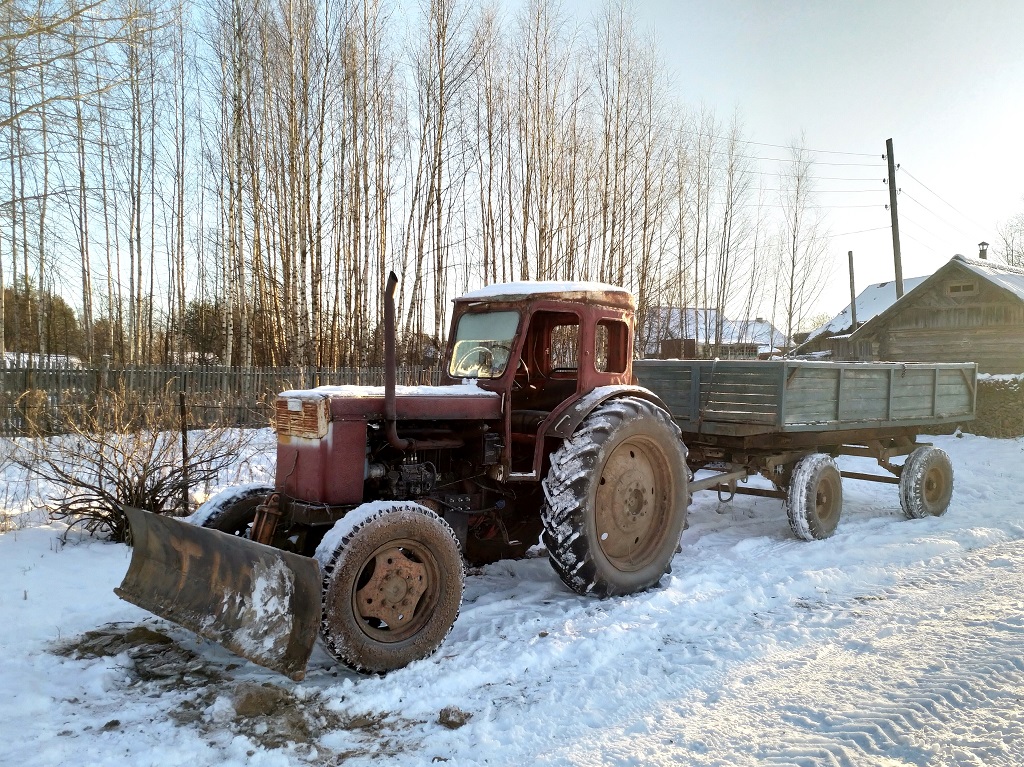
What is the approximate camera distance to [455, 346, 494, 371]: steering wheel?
530 centimetres

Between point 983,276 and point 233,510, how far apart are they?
19.4 meters

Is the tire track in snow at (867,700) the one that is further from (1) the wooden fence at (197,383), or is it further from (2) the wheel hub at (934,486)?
(1) the wooden fence at (197,383)

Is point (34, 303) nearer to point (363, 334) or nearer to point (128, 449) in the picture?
point (363, 334)

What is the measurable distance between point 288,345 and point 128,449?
10.2m

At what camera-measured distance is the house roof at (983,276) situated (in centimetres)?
1705

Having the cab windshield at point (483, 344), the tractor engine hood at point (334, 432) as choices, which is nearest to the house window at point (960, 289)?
the cab windshield at point (483, 344)

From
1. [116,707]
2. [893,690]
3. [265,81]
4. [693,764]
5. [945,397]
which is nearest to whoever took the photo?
[693,764]

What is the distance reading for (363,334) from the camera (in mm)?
16219

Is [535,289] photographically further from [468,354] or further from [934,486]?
[934,486]

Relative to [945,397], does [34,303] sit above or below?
above

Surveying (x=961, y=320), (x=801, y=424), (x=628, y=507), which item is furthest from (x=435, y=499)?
(x=961, y=320)

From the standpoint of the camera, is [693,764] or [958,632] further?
[958,632]

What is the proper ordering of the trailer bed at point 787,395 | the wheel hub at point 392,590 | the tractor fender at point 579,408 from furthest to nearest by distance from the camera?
the trailer bed at point 787,395, the tractor fender at point 579,408, the wheel hub at point 392,590

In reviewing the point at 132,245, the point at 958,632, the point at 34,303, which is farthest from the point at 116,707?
the point at 34,303
